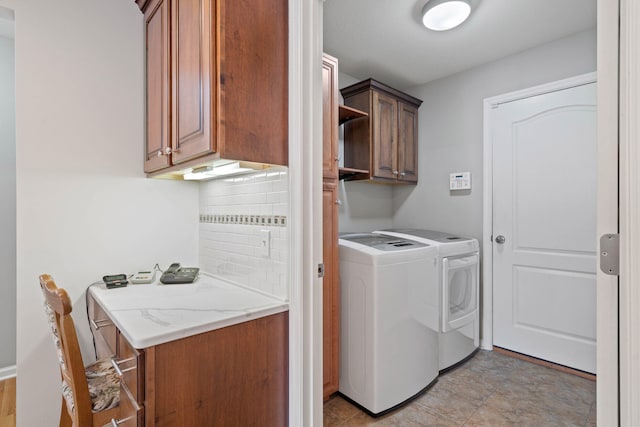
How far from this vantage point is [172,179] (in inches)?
73.9

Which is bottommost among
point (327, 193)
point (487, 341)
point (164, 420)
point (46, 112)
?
point (487, 341)

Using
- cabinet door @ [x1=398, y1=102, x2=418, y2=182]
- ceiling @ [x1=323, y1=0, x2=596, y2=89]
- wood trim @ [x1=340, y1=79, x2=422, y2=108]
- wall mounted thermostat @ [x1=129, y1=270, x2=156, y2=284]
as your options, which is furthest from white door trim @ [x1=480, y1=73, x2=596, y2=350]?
wall mounted thermostat @ [x1=129, y1=270, x2=156, y2=284]

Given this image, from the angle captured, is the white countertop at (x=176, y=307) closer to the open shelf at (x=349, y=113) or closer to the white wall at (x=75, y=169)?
the white wall at (x=75, y=169)

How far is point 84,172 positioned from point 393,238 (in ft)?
6.38

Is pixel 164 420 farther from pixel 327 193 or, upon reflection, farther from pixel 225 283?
pixel 327 193

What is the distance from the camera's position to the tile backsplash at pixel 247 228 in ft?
4.36

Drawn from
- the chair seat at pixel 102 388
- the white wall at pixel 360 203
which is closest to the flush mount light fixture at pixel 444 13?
the white wall at pixel 360 203

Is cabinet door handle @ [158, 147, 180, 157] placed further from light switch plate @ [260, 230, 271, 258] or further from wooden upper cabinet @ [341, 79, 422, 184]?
wooden upper cabinet @ [341, 79, 422, 184]

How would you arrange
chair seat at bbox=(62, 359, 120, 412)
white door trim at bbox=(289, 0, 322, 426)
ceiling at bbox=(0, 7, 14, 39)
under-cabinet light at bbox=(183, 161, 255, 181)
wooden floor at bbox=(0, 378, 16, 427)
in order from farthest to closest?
wooden floor at bbox=(0, 378, 16, 427), ceiling at bbox=(0, 7, 14, 39), under-cabinet light at bbox=(183, 161, 255, 181), white door trim at bbox=(289, 0, 322, 426), chair seat at bbox=(62, 359, 120, 412)

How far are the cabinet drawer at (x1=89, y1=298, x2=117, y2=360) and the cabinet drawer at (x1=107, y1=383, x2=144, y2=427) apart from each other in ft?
0.60

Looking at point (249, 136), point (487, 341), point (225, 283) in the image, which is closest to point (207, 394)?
point (225, 283)

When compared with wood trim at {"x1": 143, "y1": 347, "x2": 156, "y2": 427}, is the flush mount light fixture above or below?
above

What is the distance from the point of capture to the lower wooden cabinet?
3.05ft

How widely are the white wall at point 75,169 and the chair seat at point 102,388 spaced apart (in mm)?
413
